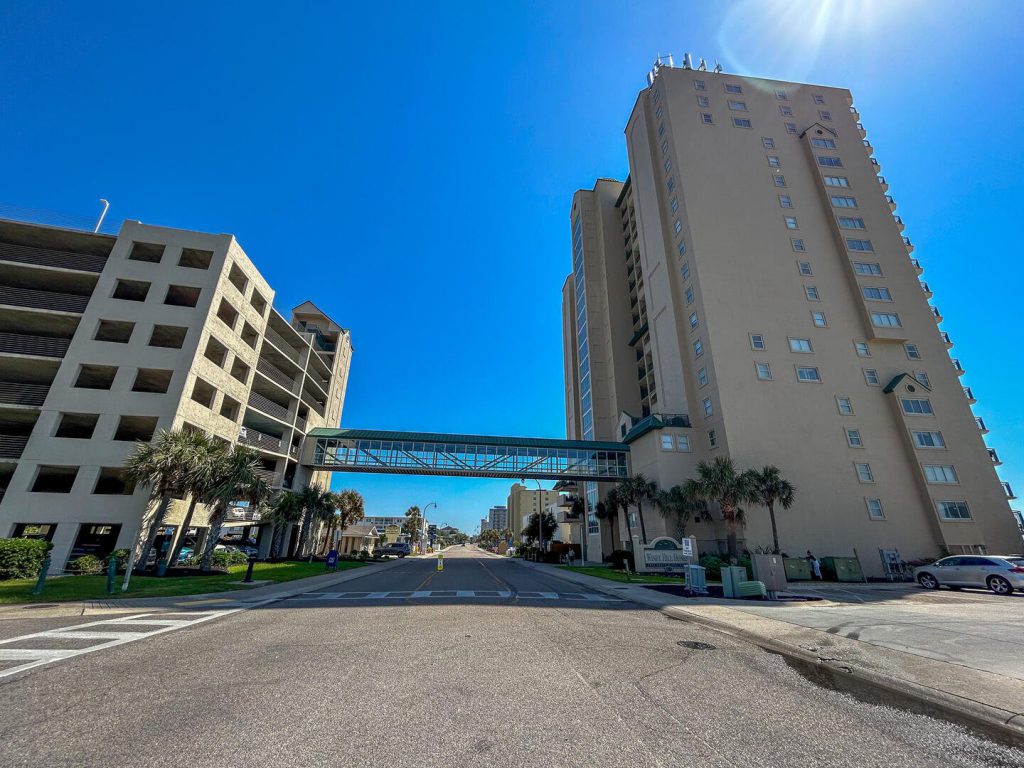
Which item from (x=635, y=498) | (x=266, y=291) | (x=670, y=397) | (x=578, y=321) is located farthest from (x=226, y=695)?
(x=578, y=321)

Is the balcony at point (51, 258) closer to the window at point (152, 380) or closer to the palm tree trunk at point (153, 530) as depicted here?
the window at point (152, 380)

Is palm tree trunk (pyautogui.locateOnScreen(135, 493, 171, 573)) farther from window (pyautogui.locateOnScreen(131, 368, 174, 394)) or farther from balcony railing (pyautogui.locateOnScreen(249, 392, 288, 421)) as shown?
balcony railing (pyautogui.locateOnScreen(249, 392, 288, 421))

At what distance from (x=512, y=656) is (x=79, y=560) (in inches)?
1140

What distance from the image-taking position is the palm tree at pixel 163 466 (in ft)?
77.8

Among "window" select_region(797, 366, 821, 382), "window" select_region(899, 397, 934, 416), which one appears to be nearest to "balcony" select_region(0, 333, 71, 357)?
"window" select_region(797, 366, 821, 382)

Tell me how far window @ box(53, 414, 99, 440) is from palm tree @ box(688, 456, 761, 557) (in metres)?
43.0

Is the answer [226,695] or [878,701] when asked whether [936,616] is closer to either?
[878,701]

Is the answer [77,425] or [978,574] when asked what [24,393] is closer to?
[77,425]

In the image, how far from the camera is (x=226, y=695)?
17.6 ft

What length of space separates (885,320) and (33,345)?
69204 mm

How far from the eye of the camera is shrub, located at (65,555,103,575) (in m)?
23.3

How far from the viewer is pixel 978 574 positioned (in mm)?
20562

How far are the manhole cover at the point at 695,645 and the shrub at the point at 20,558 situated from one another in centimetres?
2500

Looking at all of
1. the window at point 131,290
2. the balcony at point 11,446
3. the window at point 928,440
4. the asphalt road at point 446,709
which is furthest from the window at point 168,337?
the window at point 928,440
